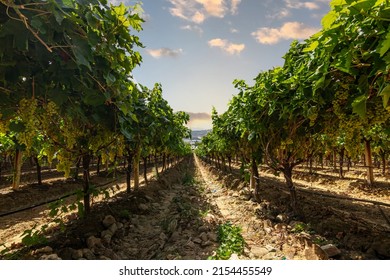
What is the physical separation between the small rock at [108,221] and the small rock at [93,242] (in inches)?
53.6

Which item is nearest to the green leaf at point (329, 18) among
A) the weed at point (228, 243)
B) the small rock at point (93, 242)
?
the weed at point (228, 243)

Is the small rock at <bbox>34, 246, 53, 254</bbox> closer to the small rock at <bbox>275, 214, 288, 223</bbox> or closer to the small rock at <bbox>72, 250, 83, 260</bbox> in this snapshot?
the small rock at <bbox>72, 250, 83, 260</bbox>

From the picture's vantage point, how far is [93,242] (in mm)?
6902

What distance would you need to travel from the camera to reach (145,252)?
7371 millimetres

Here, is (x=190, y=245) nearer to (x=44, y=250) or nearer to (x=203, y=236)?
(x=203, y=236)

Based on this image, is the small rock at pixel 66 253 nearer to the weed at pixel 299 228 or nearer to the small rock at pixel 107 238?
the small rock at pixel 107 238

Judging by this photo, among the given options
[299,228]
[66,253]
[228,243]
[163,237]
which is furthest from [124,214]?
[299,228]

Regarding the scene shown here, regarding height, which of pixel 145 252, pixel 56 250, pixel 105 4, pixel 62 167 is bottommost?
pixel 145 252

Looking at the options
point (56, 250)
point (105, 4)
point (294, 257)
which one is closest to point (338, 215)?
point (294, 257)

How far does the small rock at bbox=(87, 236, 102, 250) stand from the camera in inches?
268

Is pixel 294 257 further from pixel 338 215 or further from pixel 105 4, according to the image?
pixel 105 4

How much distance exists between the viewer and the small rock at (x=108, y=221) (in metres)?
8.51

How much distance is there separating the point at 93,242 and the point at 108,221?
1.80m

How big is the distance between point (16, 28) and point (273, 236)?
826 cm
